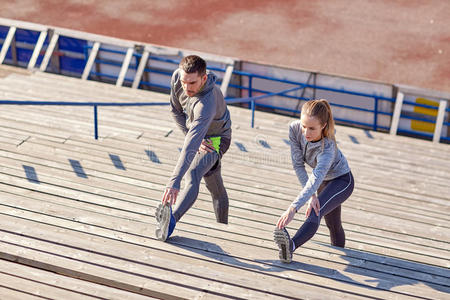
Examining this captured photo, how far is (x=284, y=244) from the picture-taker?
550 centimetres

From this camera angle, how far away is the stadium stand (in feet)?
17.3

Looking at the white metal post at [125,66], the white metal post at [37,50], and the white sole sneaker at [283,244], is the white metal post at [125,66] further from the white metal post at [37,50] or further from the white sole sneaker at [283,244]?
the white sole sneaker at [283,244]

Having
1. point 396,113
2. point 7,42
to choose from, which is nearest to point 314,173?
point 396,113

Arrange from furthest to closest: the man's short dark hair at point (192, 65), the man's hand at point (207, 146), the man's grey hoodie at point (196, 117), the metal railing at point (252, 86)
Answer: the metal railing at point (252, 86)
the man's hand at point (207, 146)
the man's grey hoodie at point (196, 117)
the man's short dark hair at point (192, 65)

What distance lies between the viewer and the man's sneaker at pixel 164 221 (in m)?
5.68

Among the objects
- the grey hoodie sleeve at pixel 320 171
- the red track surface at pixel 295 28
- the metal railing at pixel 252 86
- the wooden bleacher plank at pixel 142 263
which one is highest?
the red track surface at pixel 295 28

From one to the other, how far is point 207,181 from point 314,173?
125 cm

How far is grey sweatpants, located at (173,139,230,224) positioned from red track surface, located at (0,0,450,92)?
10.1 meters

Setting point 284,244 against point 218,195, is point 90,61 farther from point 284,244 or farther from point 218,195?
point 284,244

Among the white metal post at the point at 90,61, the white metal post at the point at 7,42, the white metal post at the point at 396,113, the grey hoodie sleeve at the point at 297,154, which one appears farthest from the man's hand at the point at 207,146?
the white metal post at the point at 7,42

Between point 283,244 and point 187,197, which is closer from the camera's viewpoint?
point 283,244

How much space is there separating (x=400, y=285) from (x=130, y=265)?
7.28 feet

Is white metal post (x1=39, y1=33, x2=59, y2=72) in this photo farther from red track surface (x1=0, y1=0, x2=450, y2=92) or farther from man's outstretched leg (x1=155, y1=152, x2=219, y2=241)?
man's outstretched leg (x1=155, y1=152, x2=219, y2=241)

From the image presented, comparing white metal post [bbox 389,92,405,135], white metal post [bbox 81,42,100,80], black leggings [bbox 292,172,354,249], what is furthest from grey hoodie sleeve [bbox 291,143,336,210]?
white metal post [bbox 81,42,100,80]
